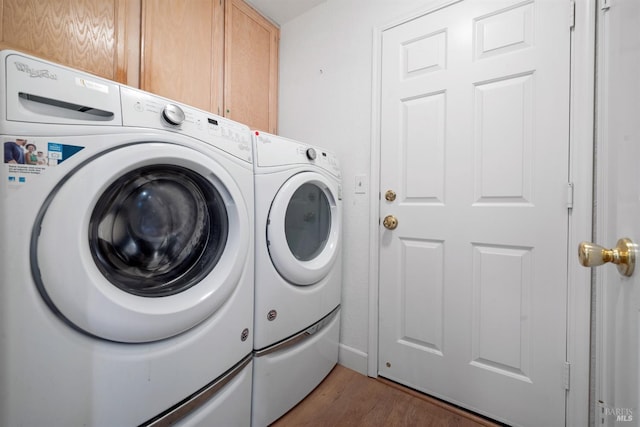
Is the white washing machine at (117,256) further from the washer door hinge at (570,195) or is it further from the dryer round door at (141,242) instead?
the washer door hinge at (570,195)

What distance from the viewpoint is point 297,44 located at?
5.41ft

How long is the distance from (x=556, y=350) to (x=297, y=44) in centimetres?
204

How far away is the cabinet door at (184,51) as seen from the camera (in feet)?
3.63

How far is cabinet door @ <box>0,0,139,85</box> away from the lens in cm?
80

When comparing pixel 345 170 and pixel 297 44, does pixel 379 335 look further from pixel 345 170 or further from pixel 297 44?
pixel 297 44

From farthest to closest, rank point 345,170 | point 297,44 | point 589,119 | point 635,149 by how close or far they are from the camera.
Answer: point 297,44
point 345,170
point 589,119
point 635,149

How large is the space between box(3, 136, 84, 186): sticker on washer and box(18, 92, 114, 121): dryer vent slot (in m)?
0.07

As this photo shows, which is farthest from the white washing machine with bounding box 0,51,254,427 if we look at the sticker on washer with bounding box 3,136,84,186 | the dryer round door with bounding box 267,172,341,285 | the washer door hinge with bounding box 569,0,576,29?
the washer door hinge with bounding box 569,0,576,29

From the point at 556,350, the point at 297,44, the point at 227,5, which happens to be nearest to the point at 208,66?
the point at 227,5

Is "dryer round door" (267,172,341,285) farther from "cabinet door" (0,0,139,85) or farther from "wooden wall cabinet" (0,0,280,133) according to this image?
"cabinet door" (0,0,139,85)

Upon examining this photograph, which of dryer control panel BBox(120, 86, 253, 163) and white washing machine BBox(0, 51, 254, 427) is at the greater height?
dryer control panel BBox(120, 86, 253, 163)

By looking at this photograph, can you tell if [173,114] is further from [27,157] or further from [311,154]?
[311,154]

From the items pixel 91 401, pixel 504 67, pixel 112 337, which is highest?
pixel 504 67

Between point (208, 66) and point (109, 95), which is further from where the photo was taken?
point (208, 66)
